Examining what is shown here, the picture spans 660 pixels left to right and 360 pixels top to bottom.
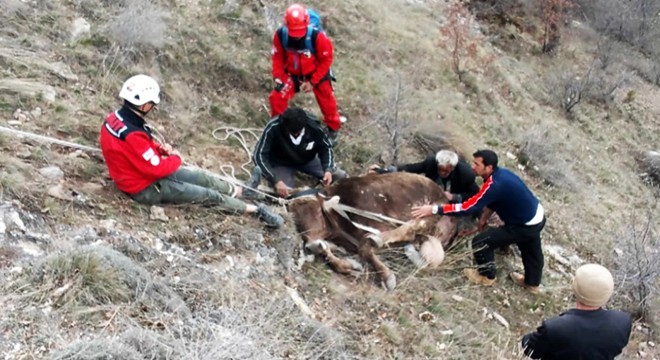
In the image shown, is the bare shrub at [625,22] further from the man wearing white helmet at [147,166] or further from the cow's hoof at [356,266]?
the man wearing white helmet at [147,166]

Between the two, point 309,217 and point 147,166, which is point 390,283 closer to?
point 309,217

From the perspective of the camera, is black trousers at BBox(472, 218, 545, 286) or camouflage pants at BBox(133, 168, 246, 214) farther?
black trousers at BBox(472, 218, 545, 286)

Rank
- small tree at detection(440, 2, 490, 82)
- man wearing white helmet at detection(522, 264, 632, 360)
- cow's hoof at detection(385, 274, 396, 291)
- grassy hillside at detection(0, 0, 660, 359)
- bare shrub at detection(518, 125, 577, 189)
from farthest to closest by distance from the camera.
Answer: small tree at detection(440, 2, 490, 82) < bare shrub at detection(518, 125, 577, 189) < cow's hoof at detection(385, 274, 396, 291) < grassy hillside at detection(0, 0, 660, 359) < man wearing white helmet at detection(522, 264, 632, 360)

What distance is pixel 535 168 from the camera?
948 centimetres

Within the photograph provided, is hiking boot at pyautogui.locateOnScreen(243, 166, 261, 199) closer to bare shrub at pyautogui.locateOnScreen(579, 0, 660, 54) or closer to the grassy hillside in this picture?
Result: the grassy hillside

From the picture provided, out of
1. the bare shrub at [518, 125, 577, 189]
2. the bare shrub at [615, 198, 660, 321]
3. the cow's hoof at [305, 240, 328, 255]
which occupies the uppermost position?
the cow's hoof at [305, 240, 328, 255]

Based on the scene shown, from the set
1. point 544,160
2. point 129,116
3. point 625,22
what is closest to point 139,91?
point 129,116

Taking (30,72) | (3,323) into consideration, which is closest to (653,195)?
(30,72)

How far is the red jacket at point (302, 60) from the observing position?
706 centimetres

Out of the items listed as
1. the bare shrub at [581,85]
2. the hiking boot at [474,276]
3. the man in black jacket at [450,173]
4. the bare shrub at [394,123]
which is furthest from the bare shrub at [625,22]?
the hiking boot at [474,276]

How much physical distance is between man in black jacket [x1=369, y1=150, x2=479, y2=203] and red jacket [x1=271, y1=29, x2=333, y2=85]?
1181 millimetres

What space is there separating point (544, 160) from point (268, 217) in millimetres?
5156

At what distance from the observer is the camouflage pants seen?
5492mm

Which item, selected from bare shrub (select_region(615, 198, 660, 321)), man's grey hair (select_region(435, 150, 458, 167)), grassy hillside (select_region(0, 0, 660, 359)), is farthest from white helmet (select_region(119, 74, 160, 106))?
bare shrub (select_region(615, 198, 660, 321))
